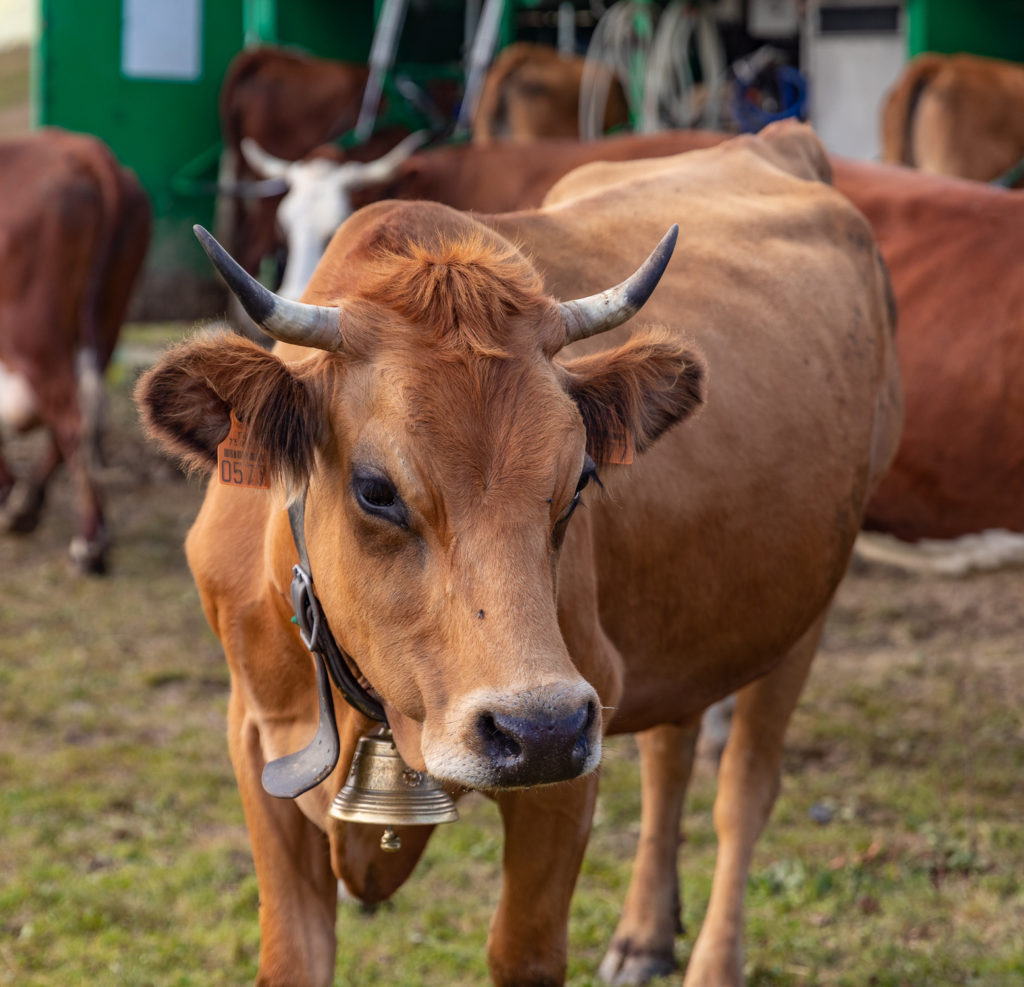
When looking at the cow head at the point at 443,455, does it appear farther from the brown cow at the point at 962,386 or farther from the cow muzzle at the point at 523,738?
the brown cow at the point at 962,386

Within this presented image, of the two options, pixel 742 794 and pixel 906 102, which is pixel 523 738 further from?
pixel 906 102

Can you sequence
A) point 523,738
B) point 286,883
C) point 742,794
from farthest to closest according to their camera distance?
point 742,794 < point 286,883 < point 523,738

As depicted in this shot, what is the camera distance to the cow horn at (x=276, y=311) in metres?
Result: 1.97

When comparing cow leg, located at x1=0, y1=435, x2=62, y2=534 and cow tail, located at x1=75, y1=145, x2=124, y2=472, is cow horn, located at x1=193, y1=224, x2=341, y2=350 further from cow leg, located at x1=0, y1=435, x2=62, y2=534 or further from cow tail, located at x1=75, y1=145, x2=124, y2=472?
cow leg, located at x1=0, y1=435, x2=62, y2=534

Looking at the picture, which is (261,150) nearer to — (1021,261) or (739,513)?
(1021,261)

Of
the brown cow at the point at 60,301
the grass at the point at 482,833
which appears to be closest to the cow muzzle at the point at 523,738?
the grass at the point at 482,833

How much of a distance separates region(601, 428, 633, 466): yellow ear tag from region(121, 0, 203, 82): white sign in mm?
9140

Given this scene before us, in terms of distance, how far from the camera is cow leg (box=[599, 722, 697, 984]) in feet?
11.5

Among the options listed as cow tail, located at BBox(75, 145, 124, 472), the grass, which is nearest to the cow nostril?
the grass

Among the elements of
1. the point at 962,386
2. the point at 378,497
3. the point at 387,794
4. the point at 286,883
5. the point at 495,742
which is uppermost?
the point at 378,497

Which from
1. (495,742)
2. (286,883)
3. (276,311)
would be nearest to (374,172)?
(286,883)

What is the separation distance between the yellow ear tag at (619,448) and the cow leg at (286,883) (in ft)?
3.06

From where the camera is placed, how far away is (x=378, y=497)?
2088mm

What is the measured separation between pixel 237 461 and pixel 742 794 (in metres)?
1.99
